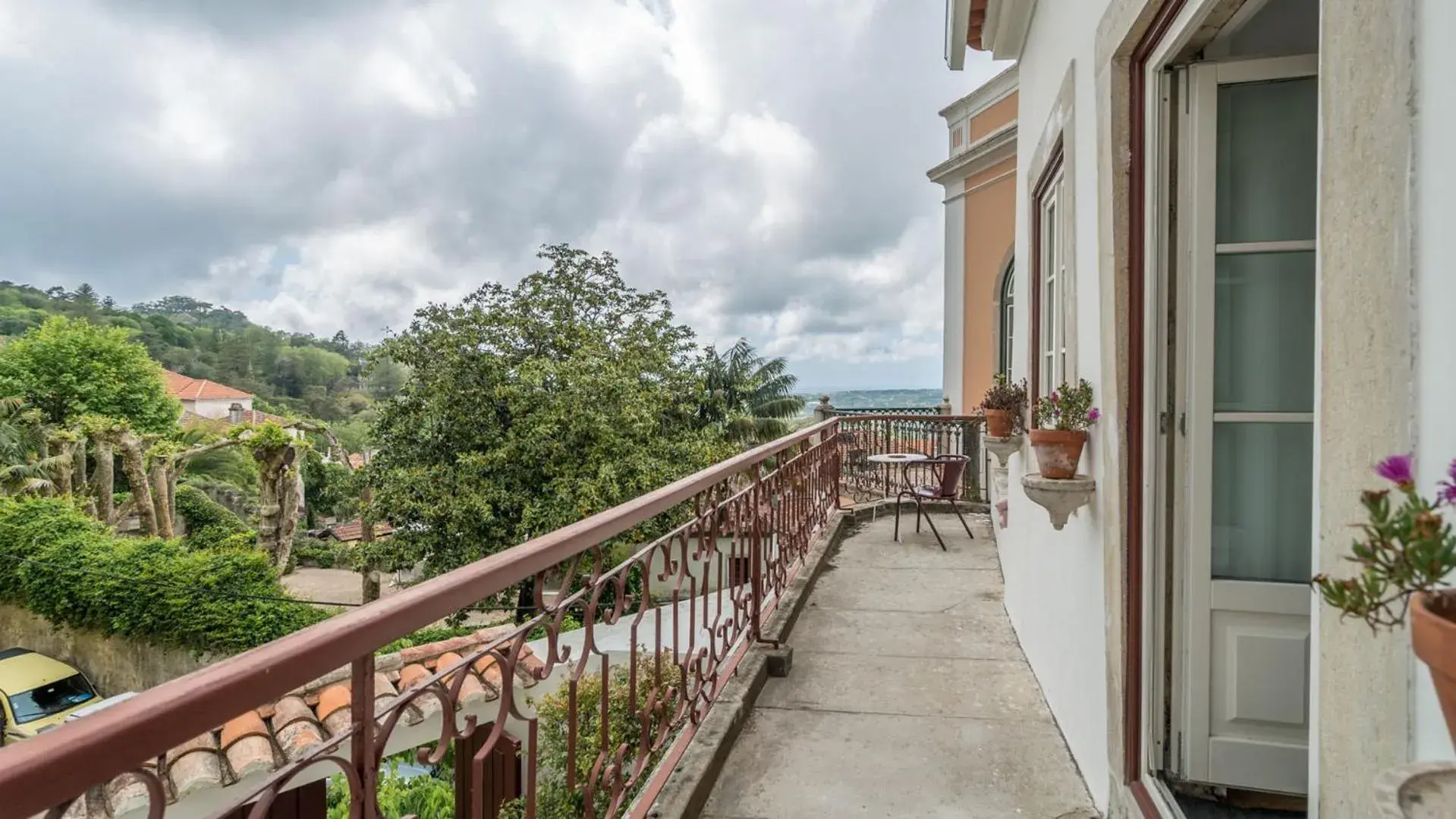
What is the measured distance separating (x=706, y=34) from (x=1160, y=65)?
49.8 ft

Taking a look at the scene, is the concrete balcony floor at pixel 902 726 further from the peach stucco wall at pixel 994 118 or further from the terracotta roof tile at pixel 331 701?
the peach stucco wall at pixel 994 118

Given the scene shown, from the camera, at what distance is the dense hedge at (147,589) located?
13.3 m

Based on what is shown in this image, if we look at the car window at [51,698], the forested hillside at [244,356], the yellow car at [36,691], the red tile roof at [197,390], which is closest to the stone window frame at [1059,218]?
the yellow car at [36,691]

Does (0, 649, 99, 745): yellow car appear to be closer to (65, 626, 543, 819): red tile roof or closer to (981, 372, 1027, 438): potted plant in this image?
(65, 626, 543, 819): red tile roof

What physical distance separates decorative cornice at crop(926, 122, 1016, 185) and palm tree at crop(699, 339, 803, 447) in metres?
10.2

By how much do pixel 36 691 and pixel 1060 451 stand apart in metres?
16.8

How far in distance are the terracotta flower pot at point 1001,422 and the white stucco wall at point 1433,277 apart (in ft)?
10.5

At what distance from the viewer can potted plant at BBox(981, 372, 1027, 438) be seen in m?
3.91

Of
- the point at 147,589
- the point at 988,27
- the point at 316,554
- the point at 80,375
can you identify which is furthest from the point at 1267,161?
the point at 80,375

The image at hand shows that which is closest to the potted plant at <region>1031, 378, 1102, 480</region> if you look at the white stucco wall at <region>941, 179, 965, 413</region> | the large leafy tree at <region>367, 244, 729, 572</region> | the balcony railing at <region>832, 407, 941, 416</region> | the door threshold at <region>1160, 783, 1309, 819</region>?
the door threshold at <region>1160, 783, 1309, 819</region>

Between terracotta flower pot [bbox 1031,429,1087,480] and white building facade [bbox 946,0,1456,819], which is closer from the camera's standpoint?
white building facade [bbox 946,0,1456,819]

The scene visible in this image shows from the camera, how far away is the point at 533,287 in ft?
48.5

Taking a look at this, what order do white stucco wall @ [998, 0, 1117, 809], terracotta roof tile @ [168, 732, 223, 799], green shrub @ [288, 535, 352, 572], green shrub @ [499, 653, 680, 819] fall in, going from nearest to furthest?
white stucco wall @ [998, 0, 1117, 809]
terracotta roof tile @ [168, 732, 223, 799]
green shrub @ [499, 653, 680, 819]
green shrub @ [288, 535, 352, 572]

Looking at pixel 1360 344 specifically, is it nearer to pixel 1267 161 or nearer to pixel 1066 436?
pixel 1267 161
